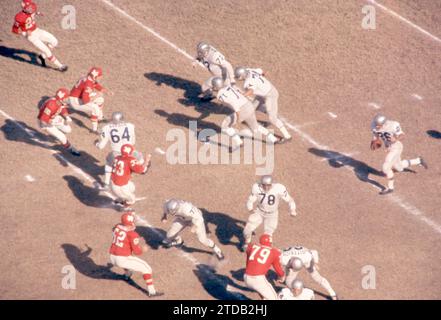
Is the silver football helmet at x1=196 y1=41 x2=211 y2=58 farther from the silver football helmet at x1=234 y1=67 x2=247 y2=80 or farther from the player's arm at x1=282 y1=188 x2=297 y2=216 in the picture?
the player's arm at x1=282 y1=188 x2=297 y2=216

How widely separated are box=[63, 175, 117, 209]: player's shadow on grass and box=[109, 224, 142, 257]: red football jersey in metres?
3.08

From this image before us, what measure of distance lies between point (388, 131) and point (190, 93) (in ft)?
20.9

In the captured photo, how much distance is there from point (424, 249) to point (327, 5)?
11.3 meters

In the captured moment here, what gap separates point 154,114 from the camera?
22.2 m

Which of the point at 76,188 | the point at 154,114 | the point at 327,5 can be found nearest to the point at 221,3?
the point at 327,5

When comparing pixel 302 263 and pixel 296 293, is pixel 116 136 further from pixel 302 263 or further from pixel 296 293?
pixel 296 293

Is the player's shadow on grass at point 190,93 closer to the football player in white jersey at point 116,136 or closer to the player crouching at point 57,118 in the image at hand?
the football player in white jersey at point 116,136

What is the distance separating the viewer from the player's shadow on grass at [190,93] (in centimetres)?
2250

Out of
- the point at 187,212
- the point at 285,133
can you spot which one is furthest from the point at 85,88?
the point at 187,212

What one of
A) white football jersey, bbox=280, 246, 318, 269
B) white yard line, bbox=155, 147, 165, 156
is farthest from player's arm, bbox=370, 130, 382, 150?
white yard line, bbox=155, 147, 165, 156

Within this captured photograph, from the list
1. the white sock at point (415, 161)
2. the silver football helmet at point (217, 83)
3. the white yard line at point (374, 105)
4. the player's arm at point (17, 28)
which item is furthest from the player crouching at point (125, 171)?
the white yard line at point (374, 105)

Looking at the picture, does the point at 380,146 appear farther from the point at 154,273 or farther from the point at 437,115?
the point at 154,273

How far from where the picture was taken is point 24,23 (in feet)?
76.2
